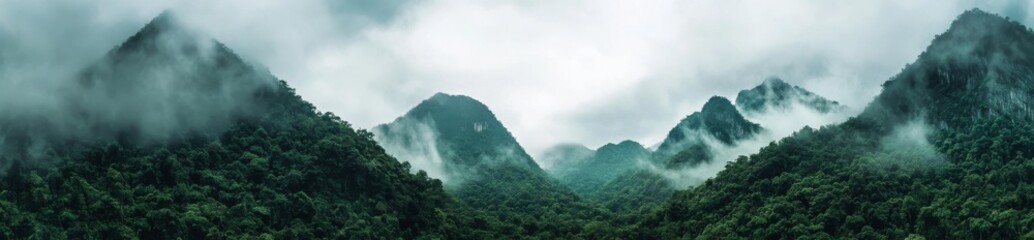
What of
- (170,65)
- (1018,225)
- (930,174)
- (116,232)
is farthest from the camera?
(170,65)

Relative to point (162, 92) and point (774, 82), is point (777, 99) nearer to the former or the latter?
point (774, 82)

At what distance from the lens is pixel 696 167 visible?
94812 mm

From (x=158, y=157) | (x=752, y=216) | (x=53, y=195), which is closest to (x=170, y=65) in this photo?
(x=158, y=157)

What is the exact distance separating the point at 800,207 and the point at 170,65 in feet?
152

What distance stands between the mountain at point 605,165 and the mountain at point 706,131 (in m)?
5.84

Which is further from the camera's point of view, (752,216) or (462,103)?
(462,103)

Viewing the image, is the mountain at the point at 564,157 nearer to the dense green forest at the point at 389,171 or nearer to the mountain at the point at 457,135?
the mountain at the point at 457,135

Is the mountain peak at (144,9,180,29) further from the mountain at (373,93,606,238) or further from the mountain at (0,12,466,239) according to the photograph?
the mountain at (373,93,606,238)

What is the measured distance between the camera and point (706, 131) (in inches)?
4803

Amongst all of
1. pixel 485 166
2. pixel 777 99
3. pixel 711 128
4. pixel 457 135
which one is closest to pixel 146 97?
pixel 485 166

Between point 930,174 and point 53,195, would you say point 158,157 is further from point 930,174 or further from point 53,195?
point 930,174

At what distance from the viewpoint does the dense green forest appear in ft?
136

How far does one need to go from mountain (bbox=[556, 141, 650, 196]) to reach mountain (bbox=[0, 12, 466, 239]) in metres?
61.1

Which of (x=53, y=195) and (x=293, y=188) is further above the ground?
(x=293, y=188)
